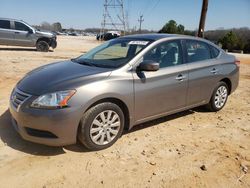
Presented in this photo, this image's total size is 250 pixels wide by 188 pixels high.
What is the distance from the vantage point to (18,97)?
3734mm

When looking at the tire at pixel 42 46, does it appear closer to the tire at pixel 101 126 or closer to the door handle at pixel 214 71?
the door handle at pixel 214 71

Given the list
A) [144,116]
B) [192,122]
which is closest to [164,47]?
[144,116]

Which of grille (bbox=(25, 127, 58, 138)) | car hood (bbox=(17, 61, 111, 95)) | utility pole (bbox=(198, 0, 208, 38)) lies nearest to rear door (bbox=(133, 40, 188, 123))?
car hood (bbox=(17, 61, 111, 95))

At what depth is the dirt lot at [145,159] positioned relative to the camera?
318 centimetres

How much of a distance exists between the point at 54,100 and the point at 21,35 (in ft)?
46.6

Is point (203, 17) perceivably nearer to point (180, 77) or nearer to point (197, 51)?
point (197, 51)

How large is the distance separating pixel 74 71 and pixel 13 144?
1350mm

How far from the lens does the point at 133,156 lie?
375 cm

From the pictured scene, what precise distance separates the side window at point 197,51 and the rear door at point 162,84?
0.26m

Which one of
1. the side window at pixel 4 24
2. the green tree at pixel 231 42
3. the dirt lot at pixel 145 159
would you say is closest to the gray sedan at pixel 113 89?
the dirt lot at pixel 145 159

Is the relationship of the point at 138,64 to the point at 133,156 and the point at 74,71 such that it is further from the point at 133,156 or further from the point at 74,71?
the point at 133,156

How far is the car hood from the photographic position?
11.7 ft

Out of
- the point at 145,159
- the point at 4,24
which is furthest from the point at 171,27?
the point at 145,159

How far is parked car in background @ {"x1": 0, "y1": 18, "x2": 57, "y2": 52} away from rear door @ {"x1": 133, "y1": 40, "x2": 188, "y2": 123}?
13374 millimetres
